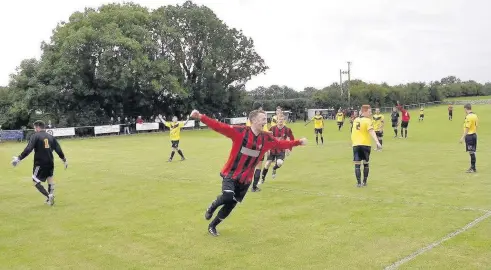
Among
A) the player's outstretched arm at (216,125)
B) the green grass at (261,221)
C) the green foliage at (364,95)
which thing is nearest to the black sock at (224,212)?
the green grass at (261,221)

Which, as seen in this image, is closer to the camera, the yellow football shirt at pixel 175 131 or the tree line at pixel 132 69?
the yellow football shirt at pixel 175 131

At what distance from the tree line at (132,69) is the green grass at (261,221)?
32356 millimetres

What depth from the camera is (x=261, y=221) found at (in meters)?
9.84

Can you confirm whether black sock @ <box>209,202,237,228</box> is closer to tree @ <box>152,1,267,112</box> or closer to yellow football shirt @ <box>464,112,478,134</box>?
yellow football shirt @ <box>464,112,478,134</box>

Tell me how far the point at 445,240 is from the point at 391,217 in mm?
1730

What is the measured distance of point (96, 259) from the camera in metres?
7.67

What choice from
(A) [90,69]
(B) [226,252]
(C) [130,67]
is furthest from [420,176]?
(A) [90,69]

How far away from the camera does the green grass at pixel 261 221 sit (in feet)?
24.5

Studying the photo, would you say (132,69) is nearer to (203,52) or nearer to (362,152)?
(203,52)

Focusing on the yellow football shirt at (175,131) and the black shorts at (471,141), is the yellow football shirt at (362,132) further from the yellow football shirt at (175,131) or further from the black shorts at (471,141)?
the yellow football shirt at (175,131)

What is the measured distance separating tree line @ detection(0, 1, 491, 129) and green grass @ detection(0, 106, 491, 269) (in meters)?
32.4

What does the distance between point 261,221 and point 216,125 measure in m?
2.70

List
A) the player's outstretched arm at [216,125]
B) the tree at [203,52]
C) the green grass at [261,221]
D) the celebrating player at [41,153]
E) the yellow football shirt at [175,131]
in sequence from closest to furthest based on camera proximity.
Answer: the green grass at [261,221] → the player's outstretched arm at [216,125] → the celebrating player at [41,153] → the yellow football shirt at [175,131] → the tree at [203,52]

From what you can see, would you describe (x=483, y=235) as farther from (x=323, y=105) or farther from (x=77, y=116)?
(x=323, y=105)
